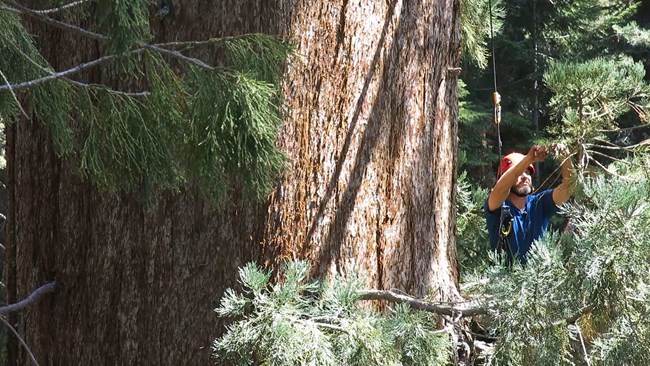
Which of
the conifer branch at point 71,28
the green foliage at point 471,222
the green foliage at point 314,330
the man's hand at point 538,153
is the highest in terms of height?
the conifer branch at point 71,28

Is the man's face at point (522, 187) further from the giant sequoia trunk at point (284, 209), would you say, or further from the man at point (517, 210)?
the giant sequoia trunk at point (284, 209)

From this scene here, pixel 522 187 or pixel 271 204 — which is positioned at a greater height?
pixel 271 204

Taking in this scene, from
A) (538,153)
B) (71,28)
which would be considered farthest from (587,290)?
(71,28)

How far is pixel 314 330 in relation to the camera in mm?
2635

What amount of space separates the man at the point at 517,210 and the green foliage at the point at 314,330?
1248mm

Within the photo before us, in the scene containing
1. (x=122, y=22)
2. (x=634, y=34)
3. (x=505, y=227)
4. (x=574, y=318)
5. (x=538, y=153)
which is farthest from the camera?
(x=634, y=34)

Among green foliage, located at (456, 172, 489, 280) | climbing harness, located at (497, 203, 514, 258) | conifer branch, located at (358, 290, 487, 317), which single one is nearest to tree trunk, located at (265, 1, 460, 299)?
conifer branch, located at (358, 290, 487, 317)

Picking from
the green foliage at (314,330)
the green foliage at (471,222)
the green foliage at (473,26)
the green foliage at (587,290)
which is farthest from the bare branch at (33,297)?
the green foliage at (471,222)

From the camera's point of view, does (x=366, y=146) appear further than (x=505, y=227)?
No

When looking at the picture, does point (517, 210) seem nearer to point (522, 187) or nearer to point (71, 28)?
point (522, 187)

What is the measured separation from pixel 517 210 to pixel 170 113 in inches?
90.9

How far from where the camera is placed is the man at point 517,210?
13.5 ft

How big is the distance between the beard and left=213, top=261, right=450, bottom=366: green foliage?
177 cm

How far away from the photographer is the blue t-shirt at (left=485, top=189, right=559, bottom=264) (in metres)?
4.32
